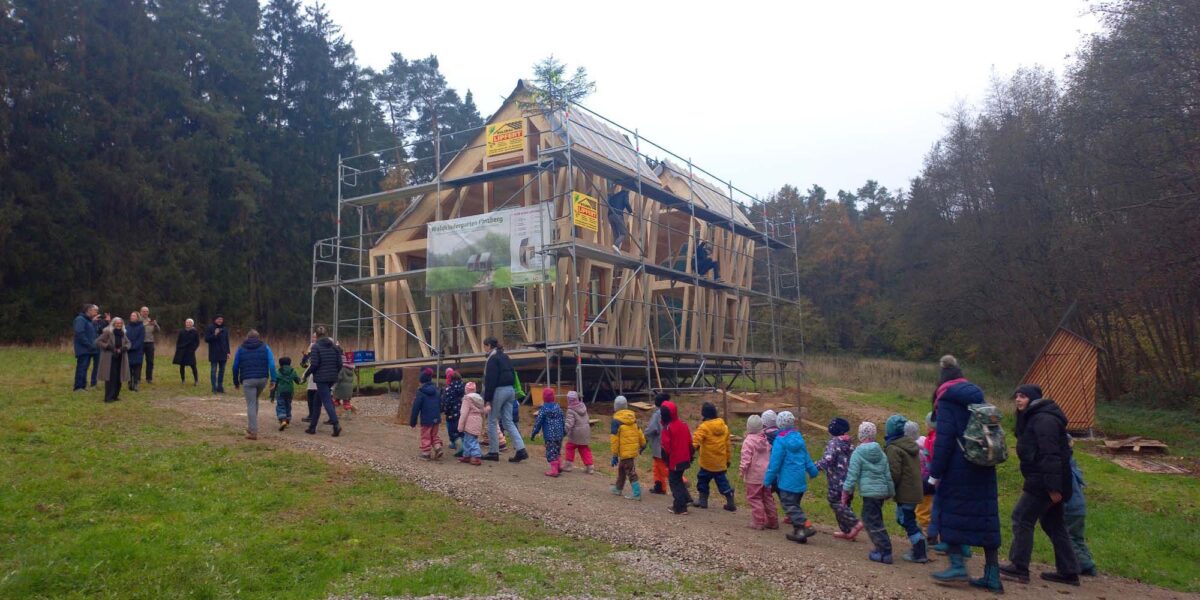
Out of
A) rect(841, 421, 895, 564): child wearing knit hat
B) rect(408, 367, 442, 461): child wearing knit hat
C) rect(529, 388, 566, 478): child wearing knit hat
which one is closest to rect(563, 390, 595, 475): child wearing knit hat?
rect(529, 388, 566, 478): child wearing knit hat

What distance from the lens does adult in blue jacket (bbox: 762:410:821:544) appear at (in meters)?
8.86

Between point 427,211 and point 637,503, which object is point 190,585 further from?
point 427,211

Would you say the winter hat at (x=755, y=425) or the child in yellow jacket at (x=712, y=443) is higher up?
the winter hat at (x=755, y=425)

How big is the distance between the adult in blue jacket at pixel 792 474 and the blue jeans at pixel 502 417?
4.55 meters

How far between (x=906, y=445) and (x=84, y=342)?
47.1ft

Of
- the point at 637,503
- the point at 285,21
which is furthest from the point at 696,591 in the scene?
the point at 285,21

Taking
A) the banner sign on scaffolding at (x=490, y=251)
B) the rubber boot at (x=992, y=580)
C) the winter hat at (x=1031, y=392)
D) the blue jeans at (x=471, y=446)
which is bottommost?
the rubber boot at (x=992, y=580)

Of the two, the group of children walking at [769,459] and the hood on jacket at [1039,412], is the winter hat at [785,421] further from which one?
the hood on jacket at [1039,412]

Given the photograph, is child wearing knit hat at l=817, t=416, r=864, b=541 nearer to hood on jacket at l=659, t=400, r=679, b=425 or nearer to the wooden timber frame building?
hood on jacket at l=659, t=400, r=679, b=425

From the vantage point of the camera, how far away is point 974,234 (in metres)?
36.7

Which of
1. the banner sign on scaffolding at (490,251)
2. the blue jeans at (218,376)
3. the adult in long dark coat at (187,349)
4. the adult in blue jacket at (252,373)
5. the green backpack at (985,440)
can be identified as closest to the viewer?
the green backpack at (985,440)

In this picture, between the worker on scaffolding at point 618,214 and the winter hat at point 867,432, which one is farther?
the worker on scaffolding at point 618,214

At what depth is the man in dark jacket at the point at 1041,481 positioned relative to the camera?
727 cm

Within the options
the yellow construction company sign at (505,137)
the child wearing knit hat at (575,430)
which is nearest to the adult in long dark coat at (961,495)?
the child wearing knit hat at (575,430)
